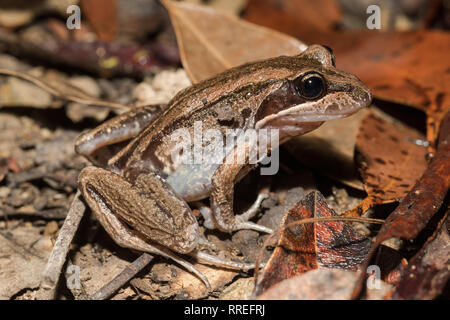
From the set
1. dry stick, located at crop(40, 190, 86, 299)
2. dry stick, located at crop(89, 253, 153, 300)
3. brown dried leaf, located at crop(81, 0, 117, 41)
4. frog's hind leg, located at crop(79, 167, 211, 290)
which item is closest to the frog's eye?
frog's hind leg, located at crop(79, 167, 211, 290)

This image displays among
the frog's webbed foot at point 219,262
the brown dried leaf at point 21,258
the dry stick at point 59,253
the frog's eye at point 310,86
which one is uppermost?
the frog's eye at point 310,86

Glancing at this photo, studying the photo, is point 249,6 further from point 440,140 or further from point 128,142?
point 440,140

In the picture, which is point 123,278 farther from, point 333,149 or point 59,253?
point 333,149

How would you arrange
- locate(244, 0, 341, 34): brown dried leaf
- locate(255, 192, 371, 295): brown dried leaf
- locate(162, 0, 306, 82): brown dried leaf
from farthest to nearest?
locate(244, 0, 341, 34): brown dried leaf
locate(162, 0, 306, 82): brown dried leaf
locate(255, 192, 371, 295): brown dried leaf

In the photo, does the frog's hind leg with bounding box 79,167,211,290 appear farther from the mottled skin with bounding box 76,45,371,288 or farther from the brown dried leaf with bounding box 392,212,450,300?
the brown dried leaf with bounding box 392,212,450,300

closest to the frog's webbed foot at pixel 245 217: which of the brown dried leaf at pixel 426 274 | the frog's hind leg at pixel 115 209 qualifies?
the frog's hind leg at pixel 115 209

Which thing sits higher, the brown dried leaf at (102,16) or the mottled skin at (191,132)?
the brown dried leaf at (102,16)

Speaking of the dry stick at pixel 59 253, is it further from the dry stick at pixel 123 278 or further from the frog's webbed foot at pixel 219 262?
the frog's webbed foot at pixel 219 262
